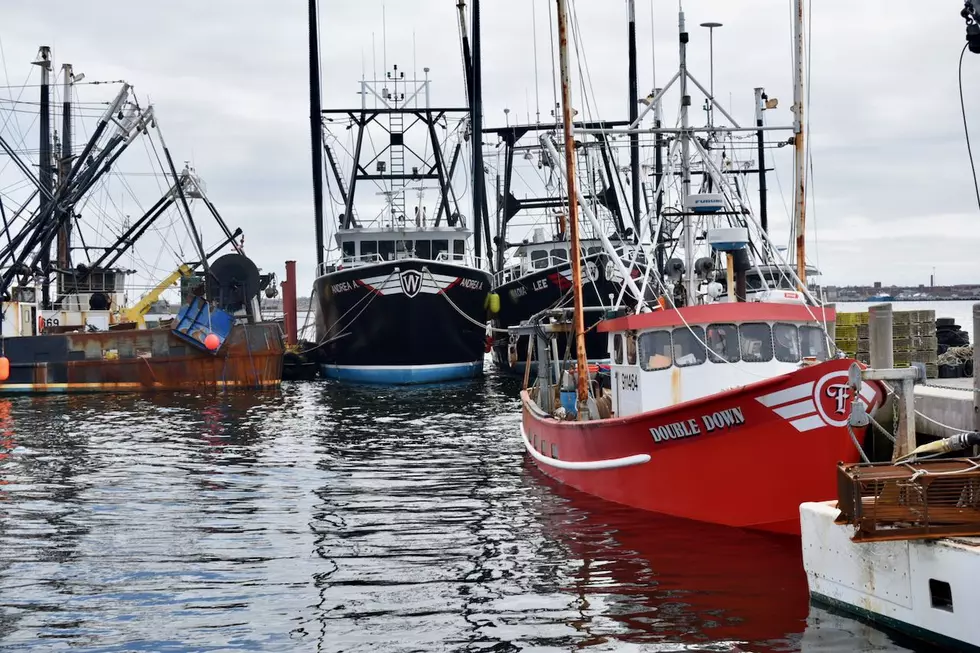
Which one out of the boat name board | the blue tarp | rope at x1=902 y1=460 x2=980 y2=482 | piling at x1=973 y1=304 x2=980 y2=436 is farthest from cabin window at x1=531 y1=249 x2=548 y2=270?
rope at x1=902 y1=460 x2=980 y2=482

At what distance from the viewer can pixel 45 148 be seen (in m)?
46.3

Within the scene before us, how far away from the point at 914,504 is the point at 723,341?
6.11 meters

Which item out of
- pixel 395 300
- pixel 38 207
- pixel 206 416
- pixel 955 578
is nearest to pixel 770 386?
pixel 955 578

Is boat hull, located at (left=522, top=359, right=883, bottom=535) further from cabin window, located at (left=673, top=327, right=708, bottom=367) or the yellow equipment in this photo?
the yellow equipment

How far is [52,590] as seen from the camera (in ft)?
39.5

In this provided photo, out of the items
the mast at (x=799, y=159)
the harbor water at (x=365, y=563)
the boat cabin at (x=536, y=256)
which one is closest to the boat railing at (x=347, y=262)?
the boat cabin at (x=536, y=256)

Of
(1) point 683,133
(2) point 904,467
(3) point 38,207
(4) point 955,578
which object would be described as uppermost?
(3) point 38,207

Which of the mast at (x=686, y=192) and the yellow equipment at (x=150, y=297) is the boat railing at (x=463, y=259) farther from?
the mast at (x=686, y=192)

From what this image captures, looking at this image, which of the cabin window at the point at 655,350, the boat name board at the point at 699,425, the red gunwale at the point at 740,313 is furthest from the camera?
the cabin window at the point at 655,350

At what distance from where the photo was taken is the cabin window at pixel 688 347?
50.1ft

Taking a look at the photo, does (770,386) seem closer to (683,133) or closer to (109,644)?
(683,133)

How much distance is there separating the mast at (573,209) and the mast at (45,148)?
32.7m

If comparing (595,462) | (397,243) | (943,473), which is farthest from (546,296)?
(943,473)

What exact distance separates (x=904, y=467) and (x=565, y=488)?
8.83 metres
